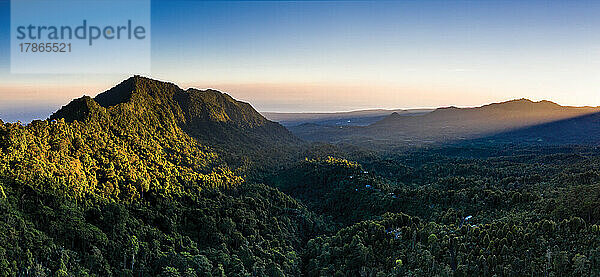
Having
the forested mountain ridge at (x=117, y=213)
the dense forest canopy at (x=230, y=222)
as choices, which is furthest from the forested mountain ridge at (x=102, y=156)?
the dense forest canopy at (x=230, y=222)

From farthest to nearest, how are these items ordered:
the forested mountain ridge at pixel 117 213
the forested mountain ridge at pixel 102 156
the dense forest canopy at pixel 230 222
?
1. the forested mountain ridge at pixel 102 156
2. the dense forest canopy at pixel 230 222
3. the forested mountain ridge at pixel 117 213

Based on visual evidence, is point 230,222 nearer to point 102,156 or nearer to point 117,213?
point 117,213

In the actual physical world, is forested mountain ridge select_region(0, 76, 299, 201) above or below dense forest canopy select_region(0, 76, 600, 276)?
above

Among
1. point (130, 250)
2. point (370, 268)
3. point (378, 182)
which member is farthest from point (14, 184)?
point (378, 182)

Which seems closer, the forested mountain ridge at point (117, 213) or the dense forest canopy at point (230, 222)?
the forested mountain ridge at point (117, 213)

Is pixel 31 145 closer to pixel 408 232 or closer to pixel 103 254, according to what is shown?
pixel 103 254

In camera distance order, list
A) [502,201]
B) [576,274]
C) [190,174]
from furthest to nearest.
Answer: [190,174] < [502,201] < [576,274]

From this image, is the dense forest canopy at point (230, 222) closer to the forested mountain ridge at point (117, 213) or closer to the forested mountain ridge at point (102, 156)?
the forested mountain ridge at point (117, 213)

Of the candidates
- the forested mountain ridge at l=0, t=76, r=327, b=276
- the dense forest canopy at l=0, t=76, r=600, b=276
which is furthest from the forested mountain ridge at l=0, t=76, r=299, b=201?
the dense forest canopy at l=0, t=76, r=600, b=276

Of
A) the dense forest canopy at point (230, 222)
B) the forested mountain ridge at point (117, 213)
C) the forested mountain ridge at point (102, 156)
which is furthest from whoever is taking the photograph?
the forested mountain ridge at point (102, 156)

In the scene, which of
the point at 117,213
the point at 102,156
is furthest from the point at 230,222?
the point at 102,156

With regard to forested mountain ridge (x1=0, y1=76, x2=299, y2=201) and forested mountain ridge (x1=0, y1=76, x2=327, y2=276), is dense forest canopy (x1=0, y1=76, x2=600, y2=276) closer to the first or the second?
forested mountain ridge (x1=0, y1=76, x2=327, y2=276)
